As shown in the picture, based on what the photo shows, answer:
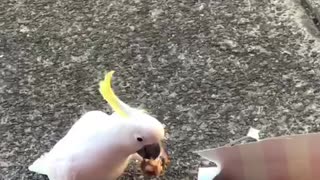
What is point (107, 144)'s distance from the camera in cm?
77

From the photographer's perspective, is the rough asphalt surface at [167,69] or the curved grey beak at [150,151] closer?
the curved grey beak at [150,151]

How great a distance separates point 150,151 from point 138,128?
0.04 m

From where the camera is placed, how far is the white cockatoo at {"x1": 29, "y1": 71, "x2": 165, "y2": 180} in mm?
758

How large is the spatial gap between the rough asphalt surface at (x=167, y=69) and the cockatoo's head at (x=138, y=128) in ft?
0.41

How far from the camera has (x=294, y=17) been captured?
44.9 inches

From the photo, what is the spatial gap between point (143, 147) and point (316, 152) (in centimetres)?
20

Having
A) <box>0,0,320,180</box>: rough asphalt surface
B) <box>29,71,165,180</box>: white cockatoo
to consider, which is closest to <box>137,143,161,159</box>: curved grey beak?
<box>29,71,165,180</box>: white cockatoo

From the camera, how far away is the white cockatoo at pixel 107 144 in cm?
76

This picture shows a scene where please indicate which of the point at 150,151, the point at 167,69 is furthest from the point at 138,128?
the point at 167,69

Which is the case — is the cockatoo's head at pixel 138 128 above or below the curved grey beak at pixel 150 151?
above

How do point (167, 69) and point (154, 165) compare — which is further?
point (167, 69)

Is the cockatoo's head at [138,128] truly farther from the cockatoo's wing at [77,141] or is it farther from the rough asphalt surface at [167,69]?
the rough asphalt surface at [167,69]

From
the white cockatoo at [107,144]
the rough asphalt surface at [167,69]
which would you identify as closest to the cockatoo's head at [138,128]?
the white cockatoo at [107,144]

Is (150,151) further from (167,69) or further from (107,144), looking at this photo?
(167,69)
